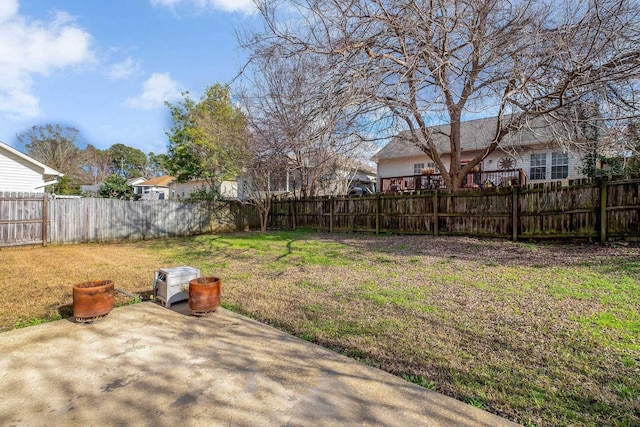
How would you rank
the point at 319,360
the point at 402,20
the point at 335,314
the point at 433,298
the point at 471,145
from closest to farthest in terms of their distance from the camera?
1. the point at 319,360
2. the point at 335,314
3. the point at 433,298
4. the point at 402,20
5. the point at 471,145

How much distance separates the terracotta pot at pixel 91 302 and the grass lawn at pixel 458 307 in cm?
60

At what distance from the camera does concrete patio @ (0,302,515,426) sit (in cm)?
195

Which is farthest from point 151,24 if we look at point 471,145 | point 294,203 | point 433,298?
point 471,145

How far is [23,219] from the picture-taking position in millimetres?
9266

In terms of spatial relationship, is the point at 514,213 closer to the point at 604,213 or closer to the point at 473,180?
the point at 604,213

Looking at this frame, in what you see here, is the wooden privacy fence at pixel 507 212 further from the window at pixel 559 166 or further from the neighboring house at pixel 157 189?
the neighboring house at pixel 157 189

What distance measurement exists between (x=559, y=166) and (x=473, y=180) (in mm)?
3727

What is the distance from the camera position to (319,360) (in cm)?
268

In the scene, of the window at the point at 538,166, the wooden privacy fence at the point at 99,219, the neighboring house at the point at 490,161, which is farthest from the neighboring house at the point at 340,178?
the window at the point at 538,166

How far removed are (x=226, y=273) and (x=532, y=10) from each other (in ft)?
26.2

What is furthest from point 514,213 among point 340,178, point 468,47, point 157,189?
point 157,189

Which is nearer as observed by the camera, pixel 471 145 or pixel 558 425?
pixel 558 425

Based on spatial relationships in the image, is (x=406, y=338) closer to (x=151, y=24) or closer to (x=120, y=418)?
(x=120, y=418)

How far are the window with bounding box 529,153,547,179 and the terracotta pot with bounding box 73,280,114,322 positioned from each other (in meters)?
16.2
